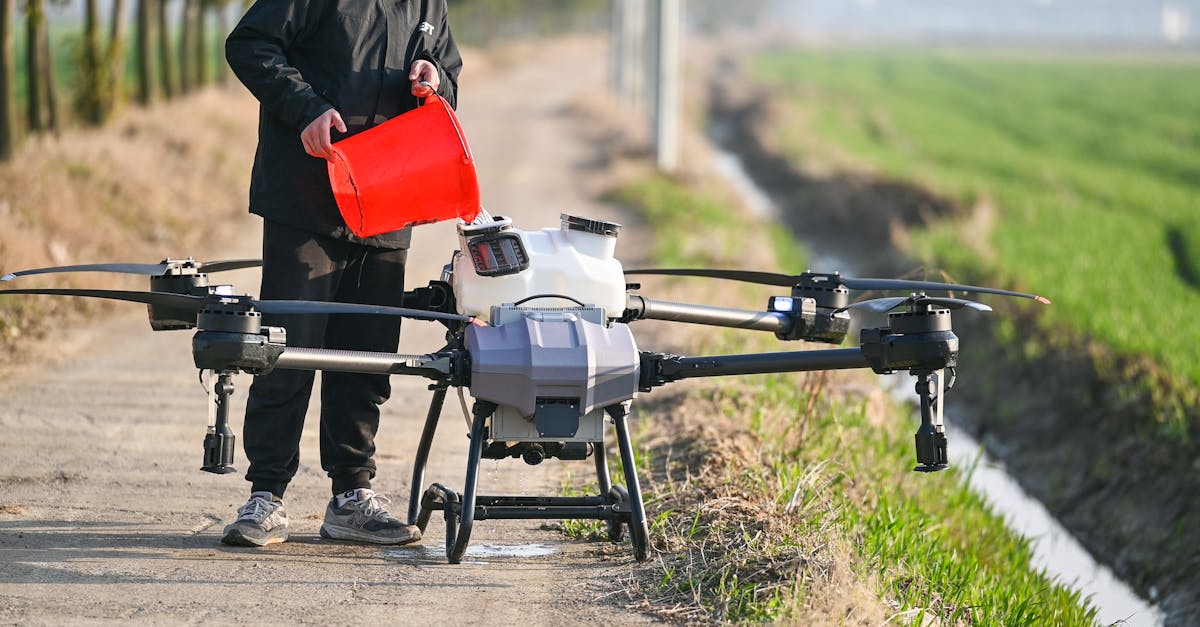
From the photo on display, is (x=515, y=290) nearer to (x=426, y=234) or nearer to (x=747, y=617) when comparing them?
(x=747, y=617)

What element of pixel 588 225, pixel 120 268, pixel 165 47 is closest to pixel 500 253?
pixel 588 225

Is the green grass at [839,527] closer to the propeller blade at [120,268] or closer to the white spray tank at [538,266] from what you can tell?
the white spray tank at [538,266]

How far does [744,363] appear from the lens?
14.5 ft

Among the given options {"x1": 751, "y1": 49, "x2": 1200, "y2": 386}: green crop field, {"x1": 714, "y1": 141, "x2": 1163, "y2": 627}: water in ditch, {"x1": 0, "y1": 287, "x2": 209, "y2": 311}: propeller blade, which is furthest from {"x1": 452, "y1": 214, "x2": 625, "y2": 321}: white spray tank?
{"x1": 751, "y1": 49, "x2": 1200, "y2": 386}: green crop field

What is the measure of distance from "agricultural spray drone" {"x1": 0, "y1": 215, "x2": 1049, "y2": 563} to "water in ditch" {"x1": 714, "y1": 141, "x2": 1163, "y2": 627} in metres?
2.49

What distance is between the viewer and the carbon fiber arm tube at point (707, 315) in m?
5.02

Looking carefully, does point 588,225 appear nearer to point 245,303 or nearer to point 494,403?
point 494,403

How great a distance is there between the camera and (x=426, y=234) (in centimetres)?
1558

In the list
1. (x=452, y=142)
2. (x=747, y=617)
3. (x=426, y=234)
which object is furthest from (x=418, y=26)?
(x=426, y=234)

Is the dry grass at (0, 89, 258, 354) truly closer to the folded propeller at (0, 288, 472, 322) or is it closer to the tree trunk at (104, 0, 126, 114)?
the tree trunk at (104, 0, 126, 114)

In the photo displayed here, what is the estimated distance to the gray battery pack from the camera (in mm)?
4258

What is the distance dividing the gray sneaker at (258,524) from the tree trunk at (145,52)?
56.1ft

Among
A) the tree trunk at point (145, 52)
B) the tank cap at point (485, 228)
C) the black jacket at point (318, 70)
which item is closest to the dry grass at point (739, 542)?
the tank cap at point (485, 228)

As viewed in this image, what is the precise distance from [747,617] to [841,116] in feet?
120
